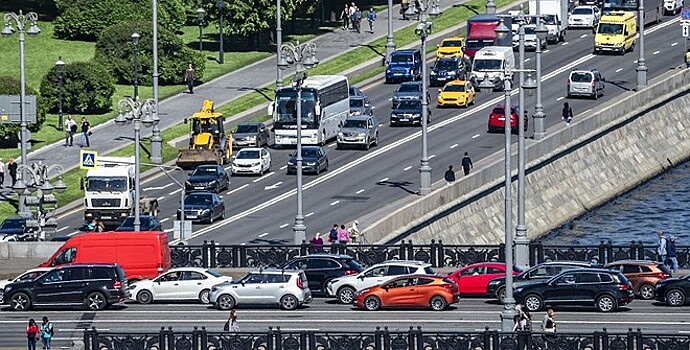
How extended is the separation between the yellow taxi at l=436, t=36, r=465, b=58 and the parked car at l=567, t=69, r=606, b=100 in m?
10.1

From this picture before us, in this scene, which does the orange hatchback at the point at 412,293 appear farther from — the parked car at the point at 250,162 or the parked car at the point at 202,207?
the parked car at the point at 250,162

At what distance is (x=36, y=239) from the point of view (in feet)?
261

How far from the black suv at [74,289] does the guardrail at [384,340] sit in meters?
8.78

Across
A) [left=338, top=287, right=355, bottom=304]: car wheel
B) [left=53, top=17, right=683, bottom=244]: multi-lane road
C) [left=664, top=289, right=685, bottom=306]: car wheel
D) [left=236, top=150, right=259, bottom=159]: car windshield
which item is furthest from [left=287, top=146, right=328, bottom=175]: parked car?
[left=664, top=289, right=685, bottom=306]: car wheel

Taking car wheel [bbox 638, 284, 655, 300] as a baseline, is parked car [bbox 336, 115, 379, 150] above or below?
below

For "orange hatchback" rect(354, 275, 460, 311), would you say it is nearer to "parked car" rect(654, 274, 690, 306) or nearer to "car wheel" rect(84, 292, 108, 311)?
"parked car" rect(654, 274, 690, 306)

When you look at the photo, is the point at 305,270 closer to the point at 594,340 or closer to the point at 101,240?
the point at 101,240

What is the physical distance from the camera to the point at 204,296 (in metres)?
65.7

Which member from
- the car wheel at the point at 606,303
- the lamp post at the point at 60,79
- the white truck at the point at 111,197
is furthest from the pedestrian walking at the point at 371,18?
the car wheel at the point at 606,303

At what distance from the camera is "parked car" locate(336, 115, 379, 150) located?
3895 inches

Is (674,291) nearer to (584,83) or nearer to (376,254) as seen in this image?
(376,254)

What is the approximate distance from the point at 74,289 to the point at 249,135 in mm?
35619

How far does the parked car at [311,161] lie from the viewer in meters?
93.7

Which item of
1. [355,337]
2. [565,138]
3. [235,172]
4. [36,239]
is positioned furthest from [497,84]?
[355,337]
